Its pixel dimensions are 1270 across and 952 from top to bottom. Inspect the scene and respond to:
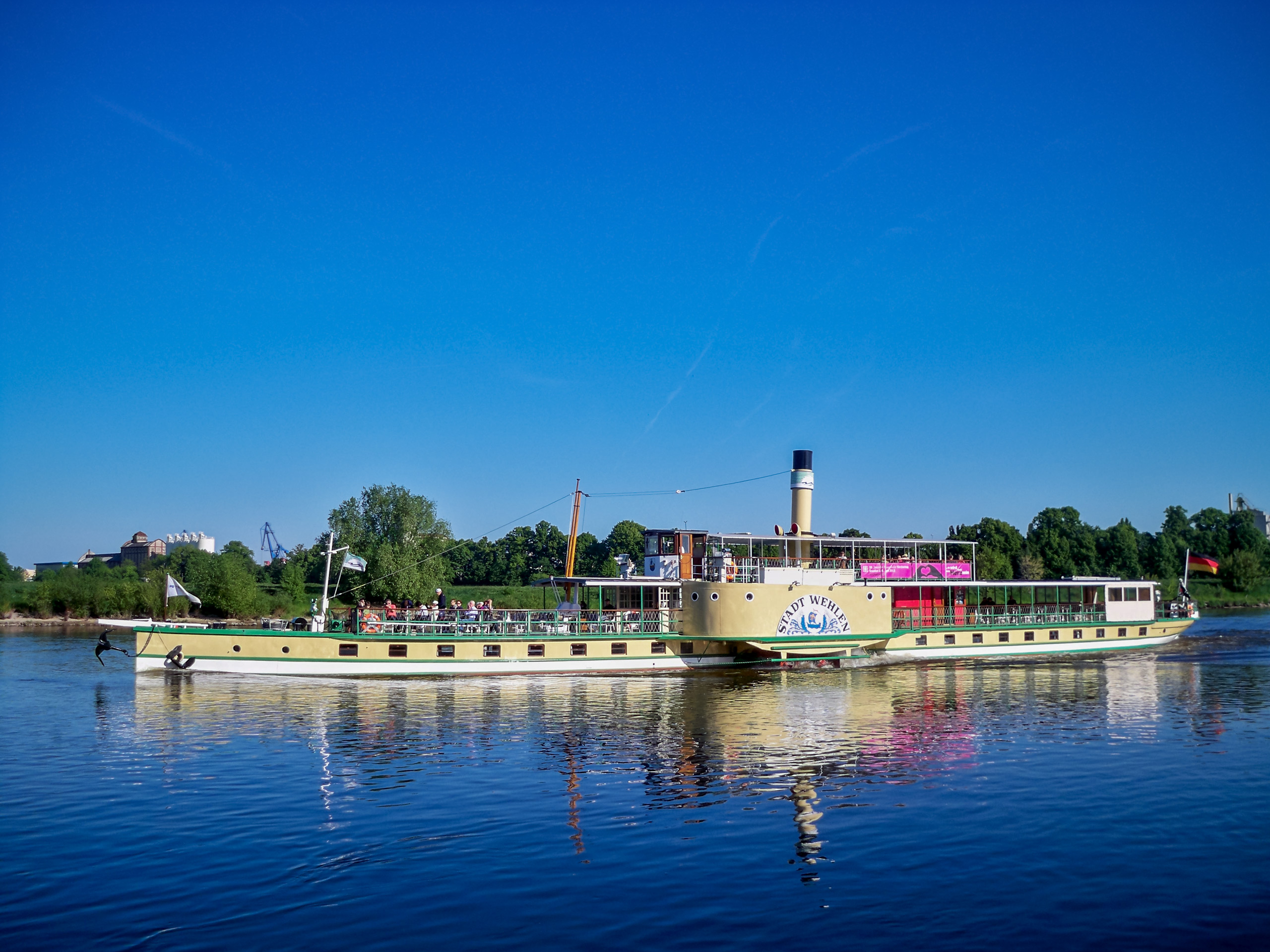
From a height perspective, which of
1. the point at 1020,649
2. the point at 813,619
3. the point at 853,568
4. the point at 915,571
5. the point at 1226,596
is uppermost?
the point at 853,568

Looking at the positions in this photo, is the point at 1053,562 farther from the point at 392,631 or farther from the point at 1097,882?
the point at 1097,882

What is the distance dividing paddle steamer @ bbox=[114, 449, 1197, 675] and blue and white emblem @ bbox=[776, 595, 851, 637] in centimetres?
7

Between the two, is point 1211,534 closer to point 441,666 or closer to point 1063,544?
point 1063,544

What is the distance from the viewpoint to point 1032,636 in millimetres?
66688

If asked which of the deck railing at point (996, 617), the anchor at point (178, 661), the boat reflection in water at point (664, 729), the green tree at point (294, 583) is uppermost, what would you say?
the green tree at point (294, 583)

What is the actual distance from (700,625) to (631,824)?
3341 centimetres

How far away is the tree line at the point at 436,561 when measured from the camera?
108 metres

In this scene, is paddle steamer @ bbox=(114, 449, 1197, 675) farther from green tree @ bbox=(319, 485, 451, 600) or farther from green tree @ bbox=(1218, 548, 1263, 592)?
green tree @ bbox=(1218, 548, 1263, 592)

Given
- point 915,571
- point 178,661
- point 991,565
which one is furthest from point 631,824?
point 991,565

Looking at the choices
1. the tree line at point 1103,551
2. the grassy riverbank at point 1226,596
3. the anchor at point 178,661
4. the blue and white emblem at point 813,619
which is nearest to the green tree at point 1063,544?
the tree line at point 1103,551

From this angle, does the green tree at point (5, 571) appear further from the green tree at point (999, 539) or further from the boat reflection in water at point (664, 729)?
the green tree at point (999, 539)

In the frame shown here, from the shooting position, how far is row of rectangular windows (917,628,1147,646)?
209 feet

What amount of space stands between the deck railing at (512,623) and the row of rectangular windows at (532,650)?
641 mm

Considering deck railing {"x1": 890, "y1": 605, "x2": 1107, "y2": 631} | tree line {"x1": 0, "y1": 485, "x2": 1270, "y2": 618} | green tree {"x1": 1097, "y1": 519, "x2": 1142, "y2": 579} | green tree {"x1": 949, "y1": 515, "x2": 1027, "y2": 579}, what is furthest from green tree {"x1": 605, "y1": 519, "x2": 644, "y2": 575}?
deck railing {"x1": 890, "y1": 605, "x2": 1107, "y2": 631}
